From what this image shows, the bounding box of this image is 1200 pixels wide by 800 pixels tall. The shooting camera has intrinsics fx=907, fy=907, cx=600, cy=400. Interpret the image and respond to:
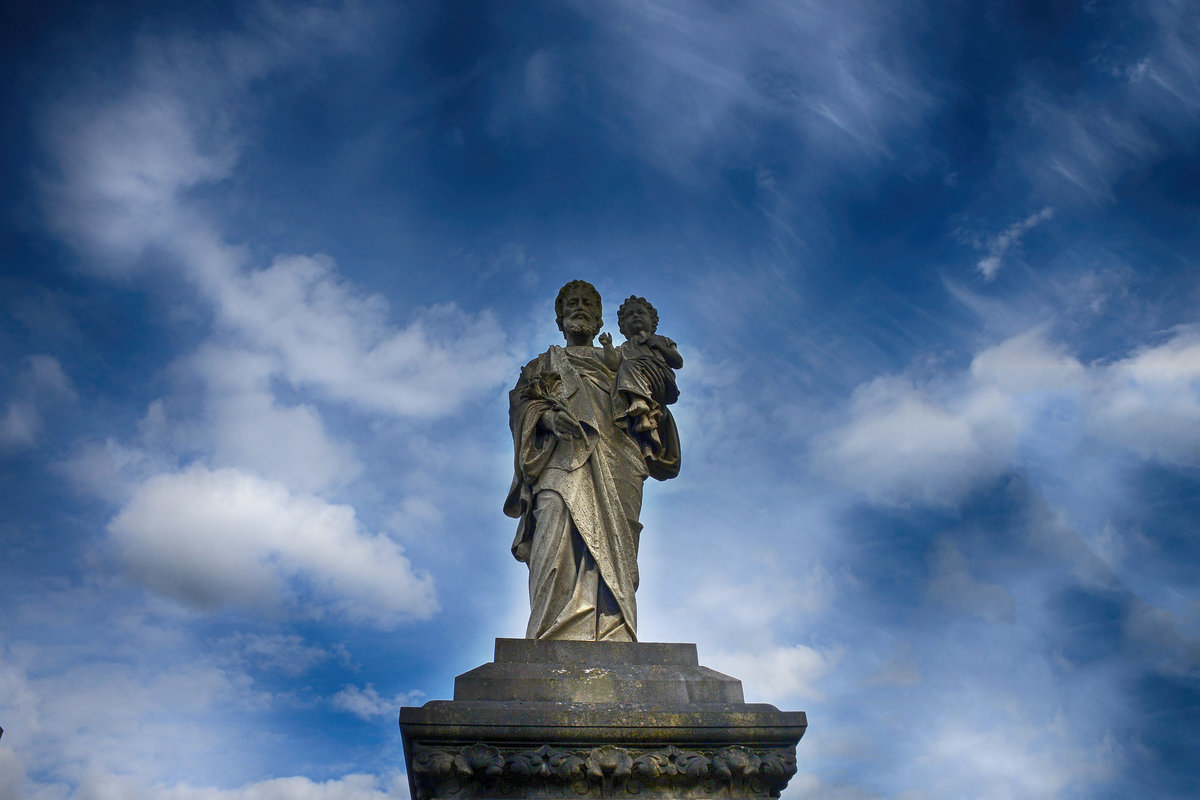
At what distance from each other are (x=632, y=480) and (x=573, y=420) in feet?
3.25

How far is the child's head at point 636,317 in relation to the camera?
38.3ft

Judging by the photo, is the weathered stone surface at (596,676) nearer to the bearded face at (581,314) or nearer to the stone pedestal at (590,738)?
the stone pedestal at (590,738)

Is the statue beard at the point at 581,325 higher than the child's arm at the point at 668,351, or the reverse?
the statue beard at the point at 581,325

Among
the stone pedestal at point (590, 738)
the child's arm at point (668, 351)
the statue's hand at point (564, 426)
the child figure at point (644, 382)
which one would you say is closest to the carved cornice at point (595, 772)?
the stone pedestal at point (590, 738)

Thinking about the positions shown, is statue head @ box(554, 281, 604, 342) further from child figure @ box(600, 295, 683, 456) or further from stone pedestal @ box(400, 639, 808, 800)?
stone pedestal @ box(400, 639, 808, 800)

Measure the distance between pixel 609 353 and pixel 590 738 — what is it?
526 centimetres

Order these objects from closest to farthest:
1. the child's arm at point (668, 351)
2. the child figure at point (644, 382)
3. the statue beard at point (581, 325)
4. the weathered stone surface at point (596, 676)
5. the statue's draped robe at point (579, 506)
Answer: the weathered stone surface at point (596, 676)
the statue's draped robe at point (579, 506)
the child figure at point (644, 382)
the child's arm at point (668, 351)
the statue beard at point (581, 325)

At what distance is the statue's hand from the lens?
1011 cm

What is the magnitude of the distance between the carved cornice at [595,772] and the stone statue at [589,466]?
5.70 ft

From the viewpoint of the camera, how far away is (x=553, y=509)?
31.9ft

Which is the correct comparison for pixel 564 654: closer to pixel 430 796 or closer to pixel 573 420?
pixel 430 796

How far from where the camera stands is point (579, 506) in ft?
31.8

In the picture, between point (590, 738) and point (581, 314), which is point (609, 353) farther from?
point (590, 738)

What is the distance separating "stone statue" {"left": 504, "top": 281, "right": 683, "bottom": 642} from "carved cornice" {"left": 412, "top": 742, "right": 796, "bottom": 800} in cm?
174
